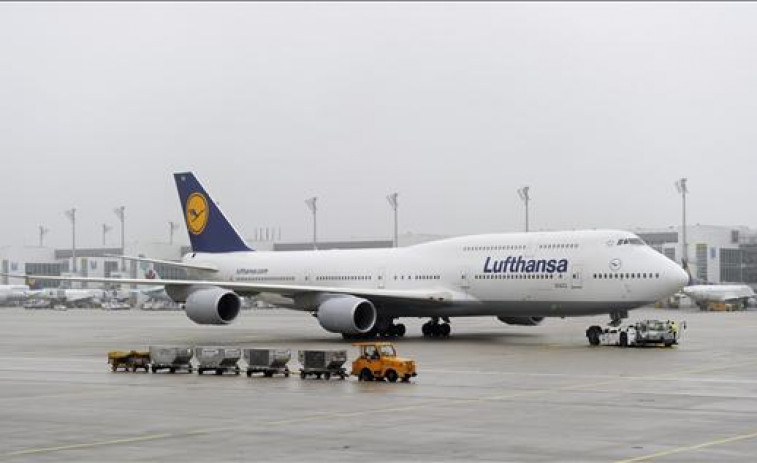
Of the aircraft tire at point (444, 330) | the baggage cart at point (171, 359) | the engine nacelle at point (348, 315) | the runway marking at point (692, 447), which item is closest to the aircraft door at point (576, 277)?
the engine nacelle at point (348, 315)

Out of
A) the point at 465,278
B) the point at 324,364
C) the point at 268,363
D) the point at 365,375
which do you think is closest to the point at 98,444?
the point at 365,375

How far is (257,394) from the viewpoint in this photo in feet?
85.9

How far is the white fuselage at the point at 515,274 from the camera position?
1738 inches

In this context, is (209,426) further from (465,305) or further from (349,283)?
(349,283)

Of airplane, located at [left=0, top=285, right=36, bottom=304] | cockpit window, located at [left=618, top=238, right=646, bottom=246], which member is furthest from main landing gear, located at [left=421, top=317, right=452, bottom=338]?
airplane, located at [left=0, top=285, right=36, bottom=304]

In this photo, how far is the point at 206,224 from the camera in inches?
2381

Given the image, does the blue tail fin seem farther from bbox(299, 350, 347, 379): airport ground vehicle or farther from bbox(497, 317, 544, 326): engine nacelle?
bbox(299, 350, 347, 379): airport ground vehicle

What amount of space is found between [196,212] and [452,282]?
58.4 ft

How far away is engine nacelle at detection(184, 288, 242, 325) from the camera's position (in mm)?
49312

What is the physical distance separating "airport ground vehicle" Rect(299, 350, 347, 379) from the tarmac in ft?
2.51

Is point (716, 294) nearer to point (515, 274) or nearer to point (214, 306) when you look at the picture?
point (515, 274)

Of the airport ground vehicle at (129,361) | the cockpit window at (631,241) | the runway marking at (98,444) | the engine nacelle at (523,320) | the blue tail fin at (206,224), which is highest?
the blue tail fin at (206,224)

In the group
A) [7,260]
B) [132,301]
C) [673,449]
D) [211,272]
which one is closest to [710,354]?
[673,449]

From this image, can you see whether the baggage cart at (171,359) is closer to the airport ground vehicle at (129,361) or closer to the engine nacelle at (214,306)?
the airport ground vehicle at (129,361)
